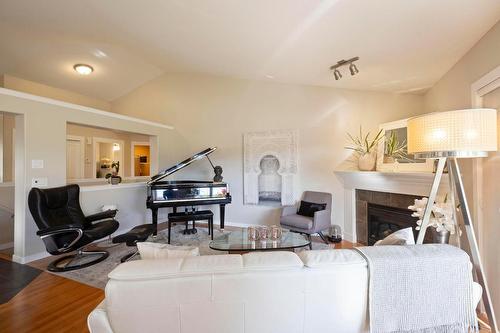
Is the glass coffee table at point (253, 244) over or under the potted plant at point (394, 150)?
under

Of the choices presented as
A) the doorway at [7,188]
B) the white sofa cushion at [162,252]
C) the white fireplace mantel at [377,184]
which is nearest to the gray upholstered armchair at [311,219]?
the white fireplace mantel at [377,184]

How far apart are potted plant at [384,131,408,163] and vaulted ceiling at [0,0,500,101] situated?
82 centimetres

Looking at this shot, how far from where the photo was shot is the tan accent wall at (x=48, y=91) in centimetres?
441

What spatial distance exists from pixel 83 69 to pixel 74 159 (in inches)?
96.6

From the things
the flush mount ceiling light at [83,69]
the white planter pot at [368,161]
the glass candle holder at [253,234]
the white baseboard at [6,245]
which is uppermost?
the flush mount ceiling light at [83,69]

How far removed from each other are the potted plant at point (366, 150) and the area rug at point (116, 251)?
141 cm

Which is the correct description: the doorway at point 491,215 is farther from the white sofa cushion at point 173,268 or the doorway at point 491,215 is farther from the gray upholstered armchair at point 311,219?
the white sofa cushion at point 173,268

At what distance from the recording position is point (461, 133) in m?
1.50

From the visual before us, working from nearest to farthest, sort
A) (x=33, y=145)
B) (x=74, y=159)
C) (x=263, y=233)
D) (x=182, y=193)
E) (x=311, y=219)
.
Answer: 1. (x=263, y=233)
2. (x=33, y=145)
3. (x=311, y=219)
4. (x=182, y=193)
5. (x=74, y=159)

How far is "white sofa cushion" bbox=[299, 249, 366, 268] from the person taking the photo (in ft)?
3.76

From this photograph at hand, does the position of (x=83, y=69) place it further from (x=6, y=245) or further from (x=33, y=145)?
(x=6, y=245)

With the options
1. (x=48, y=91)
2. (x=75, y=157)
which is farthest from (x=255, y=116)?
(x=75, y=157)

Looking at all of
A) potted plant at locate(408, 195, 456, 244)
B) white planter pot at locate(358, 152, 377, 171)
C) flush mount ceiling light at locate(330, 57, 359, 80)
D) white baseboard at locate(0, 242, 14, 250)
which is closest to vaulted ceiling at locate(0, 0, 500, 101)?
flush mount ceiling light at locate(330, 57, 359, 80)

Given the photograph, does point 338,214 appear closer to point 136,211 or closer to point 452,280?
point 452,280
